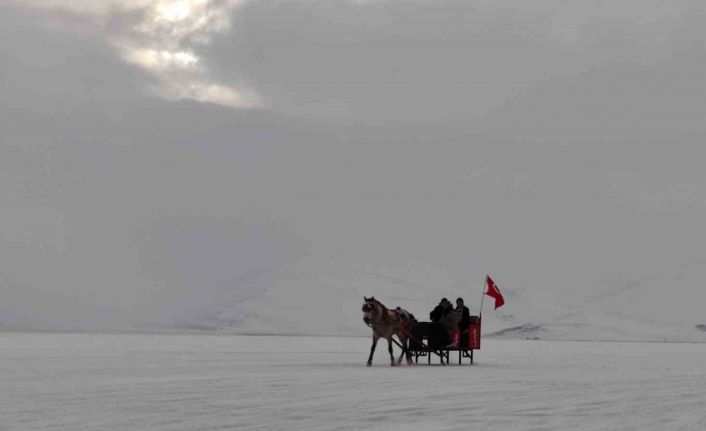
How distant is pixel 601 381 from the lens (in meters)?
26.8

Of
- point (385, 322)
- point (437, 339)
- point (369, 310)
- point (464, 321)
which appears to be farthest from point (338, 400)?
point (464, 321)

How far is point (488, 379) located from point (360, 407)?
9383 mm

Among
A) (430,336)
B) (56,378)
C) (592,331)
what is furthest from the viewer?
(592,331)

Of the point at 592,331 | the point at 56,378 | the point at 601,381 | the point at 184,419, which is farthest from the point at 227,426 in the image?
the point at 592,331

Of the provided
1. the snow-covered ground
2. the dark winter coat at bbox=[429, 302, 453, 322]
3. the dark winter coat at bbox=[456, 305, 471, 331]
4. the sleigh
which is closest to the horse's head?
the sleigh

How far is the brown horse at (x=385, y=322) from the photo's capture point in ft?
112

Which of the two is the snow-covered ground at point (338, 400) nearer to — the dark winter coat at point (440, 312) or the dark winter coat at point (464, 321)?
the dark winter coat at point (464, 321)

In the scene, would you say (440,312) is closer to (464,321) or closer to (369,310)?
(464,321)

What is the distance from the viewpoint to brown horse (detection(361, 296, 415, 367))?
112 ft

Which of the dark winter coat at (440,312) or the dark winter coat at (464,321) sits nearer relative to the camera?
the dark winter coat at (464,321)

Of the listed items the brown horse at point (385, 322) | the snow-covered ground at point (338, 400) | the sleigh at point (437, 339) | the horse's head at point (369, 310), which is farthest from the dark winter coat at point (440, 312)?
the snow-covered ground at point (338, 400)

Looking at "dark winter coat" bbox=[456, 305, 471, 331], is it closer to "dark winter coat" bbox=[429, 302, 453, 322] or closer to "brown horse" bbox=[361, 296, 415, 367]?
"dark winter coat" bbox=[429, 302, 453, 322]

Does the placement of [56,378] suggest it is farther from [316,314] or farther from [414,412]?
[316,314]

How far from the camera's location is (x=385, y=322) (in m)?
35.0
